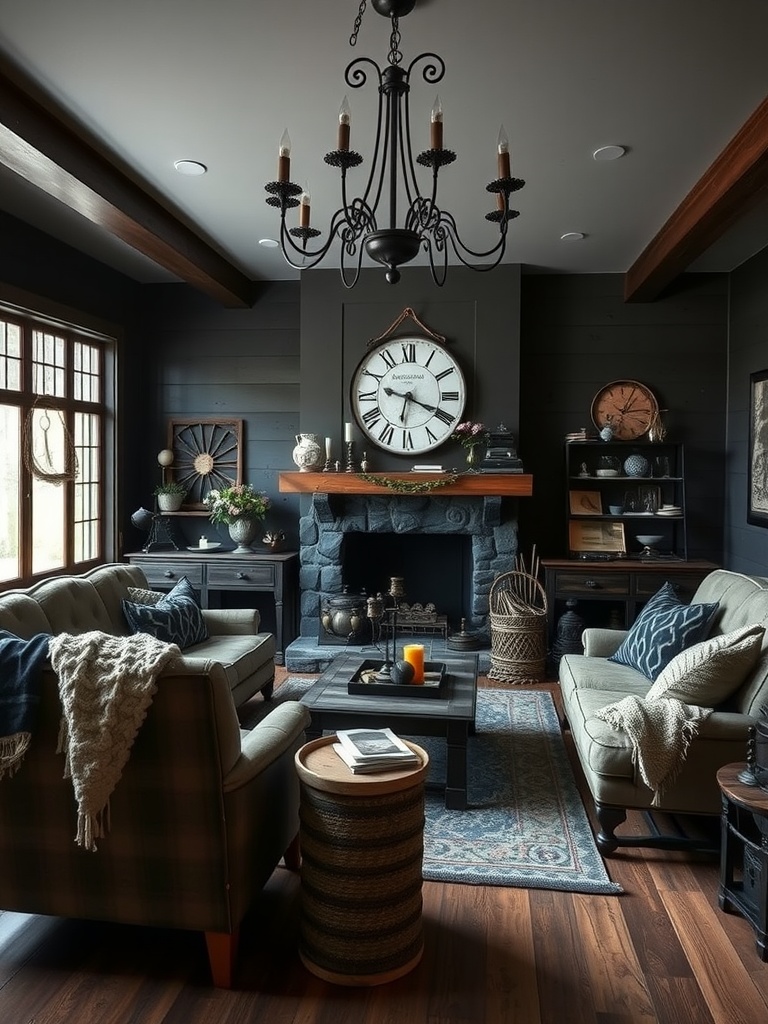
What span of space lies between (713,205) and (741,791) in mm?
2639

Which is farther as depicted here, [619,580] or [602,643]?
[619,580]

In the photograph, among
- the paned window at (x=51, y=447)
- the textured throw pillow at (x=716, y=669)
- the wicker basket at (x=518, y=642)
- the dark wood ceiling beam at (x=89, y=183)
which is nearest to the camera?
the textured throw pillow at (x=716, y=669)

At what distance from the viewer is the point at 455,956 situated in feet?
7.32

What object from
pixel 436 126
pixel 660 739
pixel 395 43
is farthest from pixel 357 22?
pixel 660 739

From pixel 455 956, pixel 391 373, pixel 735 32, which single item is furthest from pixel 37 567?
pixel 735 32

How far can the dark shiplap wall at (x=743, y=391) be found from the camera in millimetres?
4859

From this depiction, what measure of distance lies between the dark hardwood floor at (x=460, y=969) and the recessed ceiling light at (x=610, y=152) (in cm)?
305

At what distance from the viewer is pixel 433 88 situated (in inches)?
117

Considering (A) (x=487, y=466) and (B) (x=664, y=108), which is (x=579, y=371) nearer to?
(A) (x=487, y=466)

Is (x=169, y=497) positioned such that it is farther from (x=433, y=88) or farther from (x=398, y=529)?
(x=433, y=88)

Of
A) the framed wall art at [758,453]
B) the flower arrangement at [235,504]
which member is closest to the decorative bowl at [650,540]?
the framed wall art at [758,453]

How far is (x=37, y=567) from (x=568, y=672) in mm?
3365

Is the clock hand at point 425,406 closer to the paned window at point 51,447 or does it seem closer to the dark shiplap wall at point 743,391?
the dark shiplap wall at point 743,391

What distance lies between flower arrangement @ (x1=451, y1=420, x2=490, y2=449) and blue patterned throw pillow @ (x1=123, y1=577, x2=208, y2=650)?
2.18 metres
